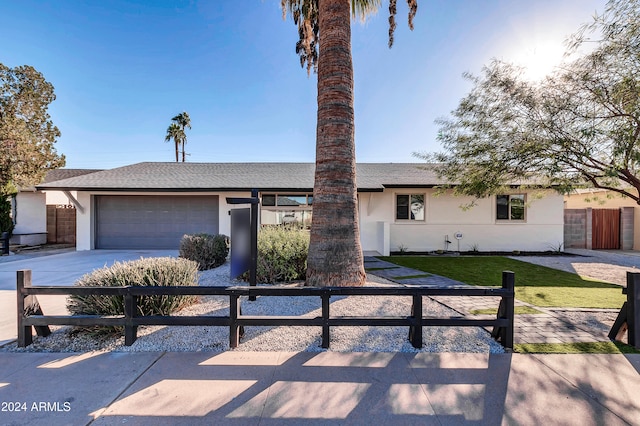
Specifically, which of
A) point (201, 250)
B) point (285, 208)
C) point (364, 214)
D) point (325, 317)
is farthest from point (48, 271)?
point (364, 214)

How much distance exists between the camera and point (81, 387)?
2.81 m

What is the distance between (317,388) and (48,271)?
9.90m

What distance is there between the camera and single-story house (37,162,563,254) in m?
12.2

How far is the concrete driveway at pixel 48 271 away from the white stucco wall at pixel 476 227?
1050 cm

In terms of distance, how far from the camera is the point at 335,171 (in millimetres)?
5773

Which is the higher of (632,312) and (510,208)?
(510,208)

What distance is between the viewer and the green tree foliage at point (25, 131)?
12523 mm

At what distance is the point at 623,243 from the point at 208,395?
20.5 m

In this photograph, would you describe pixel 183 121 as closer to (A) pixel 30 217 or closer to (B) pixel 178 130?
(B) pixel 178 130

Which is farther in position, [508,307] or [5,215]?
[5,215]

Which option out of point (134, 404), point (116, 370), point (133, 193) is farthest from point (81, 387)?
point (133, 193)

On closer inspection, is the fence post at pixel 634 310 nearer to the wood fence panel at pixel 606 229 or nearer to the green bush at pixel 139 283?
the green bush at pixel 139 283

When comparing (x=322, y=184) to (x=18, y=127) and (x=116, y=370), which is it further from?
(x=18, y=127)

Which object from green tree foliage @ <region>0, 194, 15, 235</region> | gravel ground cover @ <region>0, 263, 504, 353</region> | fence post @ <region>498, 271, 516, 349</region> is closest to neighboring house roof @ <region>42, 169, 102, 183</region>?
green tree foliage @ <region>0, 194, 15, 235</region>
